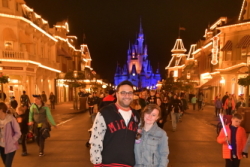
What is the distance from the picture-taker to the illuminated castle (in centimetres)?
12312

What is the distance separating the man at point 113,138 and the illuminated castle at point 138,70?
116 metres

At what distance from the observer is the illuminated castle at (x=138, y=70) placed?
12312cm

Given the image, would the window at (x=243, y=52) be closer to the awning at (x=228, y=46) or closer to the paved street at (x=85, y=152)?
the awning at (x=228, y=46)

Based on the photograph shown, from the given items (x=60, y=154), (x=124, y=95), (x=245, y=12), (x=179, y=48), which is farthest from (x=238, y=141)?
(x=179, y=48)

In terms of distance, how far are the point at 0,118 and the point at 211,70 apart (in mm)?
29123

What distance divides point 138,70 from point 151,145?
12589 centimetres

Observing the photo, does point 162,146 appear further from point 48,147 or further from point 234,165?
point 48,147

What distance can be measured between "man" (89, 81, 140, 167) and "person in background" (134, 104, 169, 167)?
101 mm

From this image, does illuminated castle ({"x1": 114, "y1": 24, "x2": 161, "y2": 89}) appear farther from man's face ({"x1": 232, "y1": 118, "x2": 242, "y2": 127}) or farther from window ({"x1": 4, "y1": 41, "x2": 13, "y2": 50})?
man's face ({"x1": 232, "y1": 118, "x2": 242, "y2": 127})

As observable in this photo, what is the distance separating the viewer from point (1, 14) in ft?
60.1

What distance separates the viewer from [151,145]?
116 inches

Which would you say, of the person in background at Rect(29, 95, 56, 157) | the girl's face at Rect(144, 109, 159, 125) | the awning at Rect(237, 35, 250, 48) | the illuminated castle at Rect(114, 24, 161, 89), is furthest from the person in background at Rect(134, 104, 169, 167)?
the illuminated castle at Rect(114, 24, 161, 89)

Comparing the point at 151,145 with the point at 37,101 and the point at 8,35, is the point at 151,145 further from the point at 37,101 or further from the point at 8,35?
the point at 8,35

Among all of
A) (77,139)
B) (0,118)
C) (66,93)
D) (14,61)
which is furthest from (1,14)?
(66,93)
